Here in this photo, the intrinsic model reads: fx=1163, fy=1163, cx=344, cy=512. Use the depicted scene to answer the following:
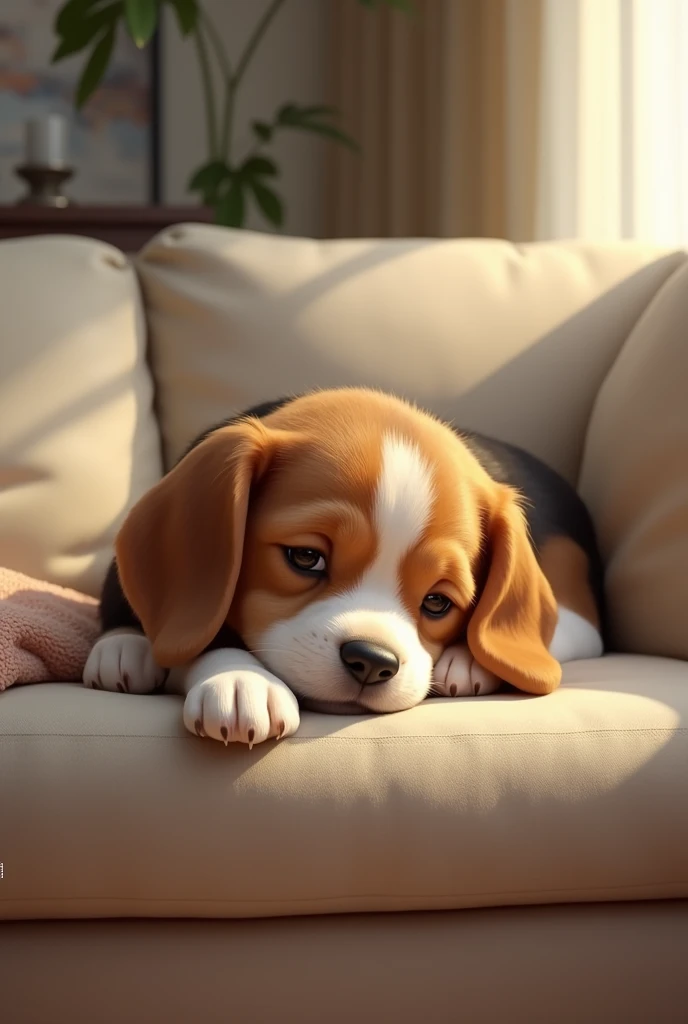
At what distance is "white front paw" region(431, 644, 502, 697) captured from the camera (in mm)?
1529

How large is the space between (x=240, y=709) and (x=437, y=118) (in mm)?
3616

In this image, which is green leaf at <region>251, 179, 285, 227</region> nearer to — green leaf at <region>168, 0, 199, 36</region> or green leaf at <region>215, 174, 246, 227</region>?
green leaf at <region>215, 174, 246, 227</region>

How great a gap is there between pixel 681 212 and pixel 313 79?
2.80m

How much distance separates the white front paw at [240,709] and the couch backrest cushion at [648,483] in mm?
699

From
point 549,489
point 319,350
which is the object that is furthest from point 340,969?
point 319,350

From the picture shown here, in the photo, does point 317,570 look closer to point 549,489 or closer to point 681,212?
point 549,489

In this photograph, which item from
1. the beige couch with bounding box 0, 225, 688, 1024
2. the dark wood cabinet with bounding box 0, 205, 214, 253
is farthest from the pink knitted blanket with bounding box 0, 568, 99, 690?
the dark wood cabinet with bounding box 0, 205, 214, 253

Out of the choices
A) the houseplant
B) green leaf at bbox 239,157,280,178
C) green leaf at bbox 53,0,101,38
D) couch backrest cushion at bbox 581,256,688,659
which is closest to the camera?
couch backrest cushion at bbox 581,256,688,659

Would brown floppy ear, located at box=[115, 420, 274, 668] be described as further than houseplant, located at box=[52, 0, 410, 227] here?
No

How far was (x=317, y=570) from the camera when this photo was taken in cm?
145

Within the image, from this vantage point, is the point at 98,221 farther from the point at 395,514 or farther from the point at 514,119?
the point at 395,514

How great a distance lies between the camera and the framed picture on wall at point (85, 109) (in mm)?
5074

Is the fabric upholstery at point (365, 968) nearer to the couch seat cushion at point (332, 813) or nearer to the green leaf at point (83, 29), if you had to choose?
the couch seat cushion at point (332, 813)

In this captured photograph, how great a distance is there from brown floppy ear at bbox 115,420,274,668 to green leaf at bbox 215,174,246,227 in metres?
2.55
